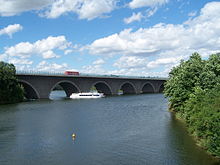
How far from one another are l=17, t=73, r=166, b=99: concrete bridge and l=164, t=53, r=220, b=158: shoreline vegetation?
54453mm

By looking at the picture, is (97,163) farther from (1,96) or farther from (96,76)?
(96,76)

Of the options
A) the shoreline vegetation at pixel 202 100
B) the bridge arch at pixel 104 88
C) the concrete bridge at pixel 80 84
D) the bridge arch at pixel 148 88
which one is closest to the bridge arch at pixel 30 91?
the concrete bridge at pixel 80 84

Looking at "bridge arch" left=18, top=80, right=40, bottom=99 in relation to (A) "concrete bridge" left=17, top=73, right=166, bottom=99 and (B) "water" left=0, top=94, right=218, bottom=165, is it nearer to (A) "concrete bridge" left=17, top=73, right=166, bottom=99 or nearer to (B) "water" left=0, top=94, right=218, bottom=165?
(A) "concrete bridge" left=17, top=73, right=166, bottom=99

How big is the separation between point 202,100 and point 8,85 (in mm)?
61868

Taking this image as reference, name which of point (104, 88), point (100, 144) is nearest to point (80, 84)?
point (104, 88)

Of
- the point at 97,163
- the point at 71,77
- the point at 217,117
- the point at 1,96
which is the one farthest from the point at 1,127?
the point at 71,77

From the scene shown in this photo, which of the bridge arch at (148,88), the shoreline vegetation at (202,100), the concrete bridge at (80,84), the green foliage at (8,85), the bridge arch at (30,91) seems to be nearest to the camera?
the shoreline vegetation at (202,100)

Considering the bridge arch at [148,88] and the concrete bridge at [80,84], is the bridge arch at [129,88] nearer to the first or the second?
the concrete bridge at [80,84]

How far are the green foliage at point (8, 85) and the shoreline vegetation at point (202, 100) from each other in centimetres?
4871

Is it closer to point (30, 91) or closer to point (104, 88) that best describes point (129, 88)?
point (104, 88)

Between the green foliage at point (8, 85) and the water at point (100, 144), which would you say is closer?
the water at point (100, 144)

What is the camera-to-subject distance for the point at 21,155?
26406mm

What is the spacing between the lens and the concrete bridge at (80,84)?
3652 inches

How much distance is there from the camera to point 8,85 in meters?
77.6
